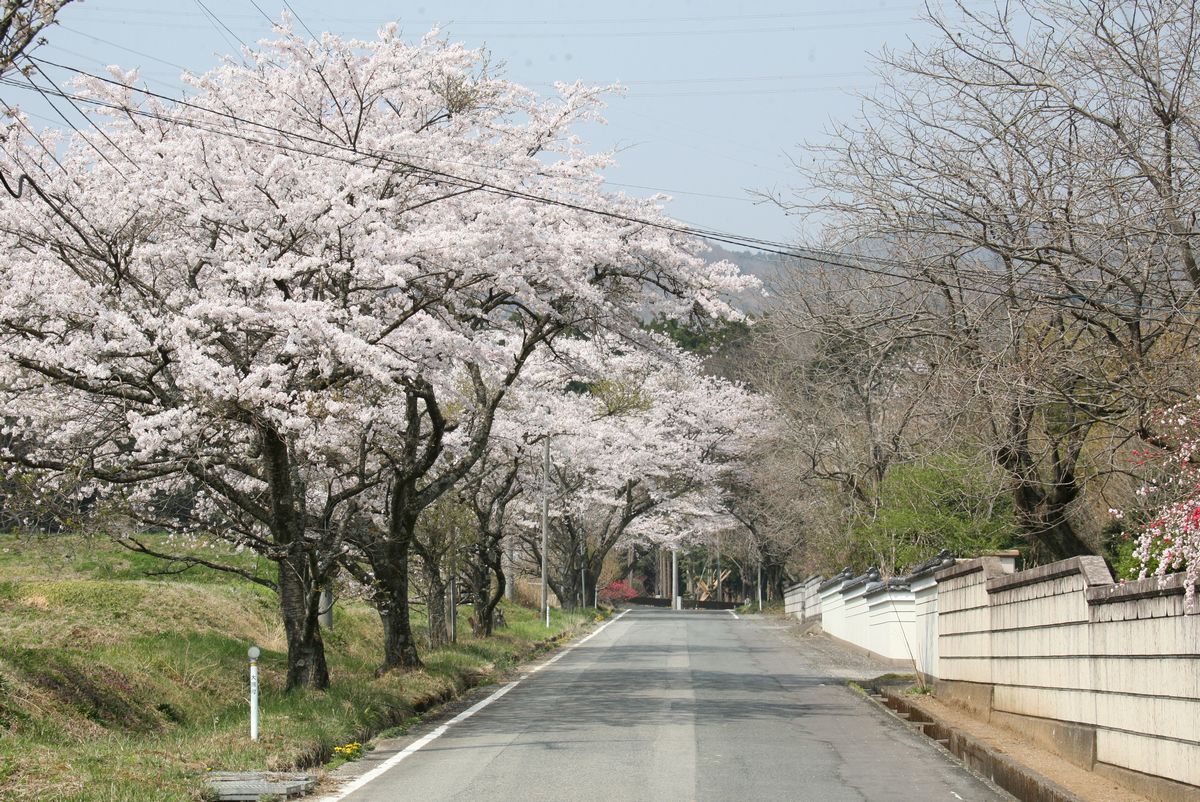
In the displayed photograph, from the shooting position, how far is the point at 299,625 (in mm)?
15664

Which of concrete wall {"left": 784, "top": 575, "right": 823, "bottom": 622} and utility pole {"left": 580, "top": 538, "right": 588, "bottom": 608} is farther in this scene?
utility pole {"left": 580, "top": 538, "right": 588, "bottom": 608}

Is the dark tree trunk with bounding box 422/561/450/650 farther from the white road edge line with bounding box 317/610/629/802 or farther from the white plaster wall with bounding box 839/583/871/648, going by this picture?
the white plaster wall with bounding box 839/583/871/648

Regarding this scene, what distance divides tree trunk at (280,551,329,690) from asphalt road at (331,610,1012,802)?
2106 millimetres

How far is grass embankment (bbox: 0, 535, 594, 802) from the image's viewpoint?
376 inches

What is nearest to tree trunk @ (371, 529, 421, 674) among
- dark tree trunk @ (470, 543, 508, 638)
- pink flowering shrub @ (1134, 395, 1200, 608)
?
dark tree trunk @ (470, 543, 508, 638)

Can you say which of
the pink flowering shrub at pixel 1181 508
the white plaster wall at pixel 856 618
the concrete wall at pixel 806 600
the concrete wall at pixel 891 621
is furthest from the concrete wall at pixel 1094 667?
the concrete wall at pixel 806 600

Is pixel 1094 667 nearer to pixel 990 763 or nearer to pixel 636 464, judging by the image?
pixel 990 763

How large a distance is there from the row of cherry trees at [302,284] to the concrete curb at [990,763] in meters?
7.11

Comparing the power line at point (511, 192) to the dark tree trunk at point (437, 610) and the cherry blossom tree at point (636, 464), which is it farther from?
the cherry blossom tree at point (636, 464)

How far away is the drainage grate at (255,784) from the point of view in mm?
9406

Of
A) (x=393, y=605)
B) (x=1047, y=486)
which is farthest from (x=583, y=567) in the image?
(x=1047, y=486)

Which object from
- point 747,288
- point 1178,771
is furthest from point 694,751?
point 747,288

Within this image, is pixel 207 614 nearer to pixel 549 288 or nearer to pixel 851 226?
pixel 549 288

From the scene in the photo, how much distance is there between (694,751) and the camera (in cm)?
1231
